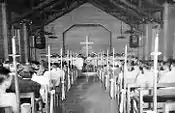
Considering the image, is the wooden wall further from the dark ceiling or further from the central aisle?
the central aisle

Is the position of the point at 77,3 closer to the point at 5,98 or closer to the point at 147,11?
the point at 147,11

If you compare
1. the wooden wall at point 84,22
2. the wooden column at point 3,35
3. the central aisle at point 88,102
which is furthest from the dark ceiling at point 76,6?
the central aisle at point 88,102

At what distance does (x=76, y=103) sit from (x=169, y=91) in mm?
3058

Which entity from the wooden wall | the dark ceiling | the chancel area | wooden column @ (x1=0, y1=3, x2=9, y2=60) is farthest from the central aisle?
the wooden wall

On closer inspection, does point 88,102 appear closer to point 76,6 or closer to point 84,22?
point 84,22

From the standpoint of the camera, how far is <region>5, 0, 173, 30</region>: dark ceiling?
12039 millimetres

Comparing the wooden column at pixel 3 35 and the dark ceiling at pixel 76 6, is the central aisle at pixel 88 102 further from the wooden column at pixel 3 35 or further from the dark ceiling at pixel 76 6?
the dark ceiling at pixel 76 6

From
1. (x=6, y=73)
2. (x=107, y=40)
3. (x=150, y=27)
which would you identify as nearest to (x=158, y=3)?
(x=150, y=27)

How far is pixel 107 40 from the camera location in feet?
59.1

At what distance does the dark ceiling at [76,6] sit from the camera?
12.0 metres

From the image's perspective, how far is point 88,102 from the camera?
6348 millimetres

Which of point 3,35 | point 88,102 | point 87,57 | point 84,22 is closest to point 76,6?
point 84,22

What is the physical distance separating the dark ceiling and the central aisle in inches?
218

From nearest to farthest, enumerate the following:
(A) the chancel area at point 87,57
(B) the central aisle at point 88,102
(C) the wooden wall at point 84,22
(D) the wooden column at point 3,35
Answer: (A) the chancel area at point 87,57 → (B) the central aisle at point 88,102 → (D) the wooden column at point 3,35 → (C) the wooden wall at point 84,22
